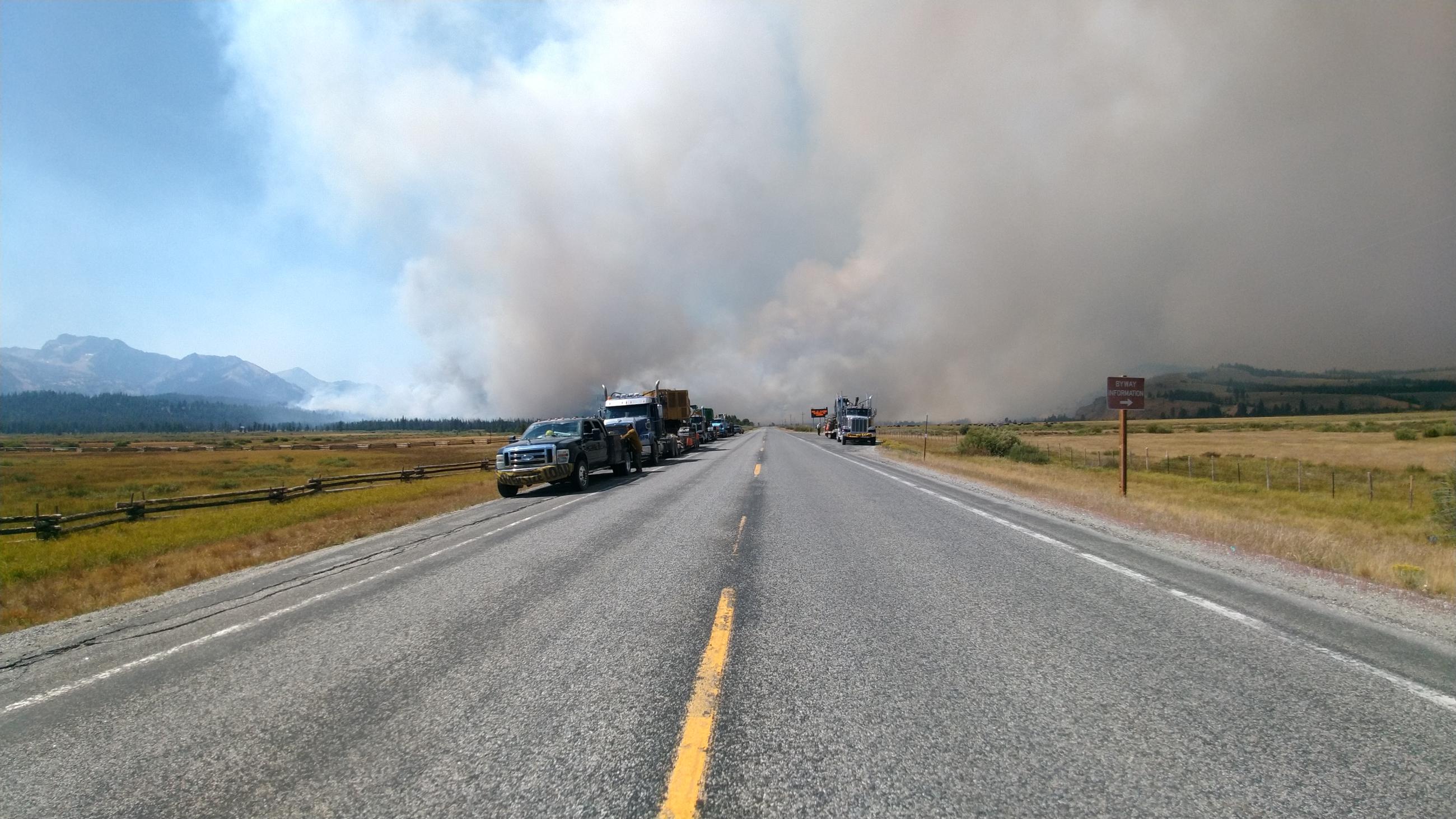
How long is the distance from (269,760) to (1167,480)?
33397 mm

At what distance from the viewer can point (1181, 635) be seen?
506 centimetres

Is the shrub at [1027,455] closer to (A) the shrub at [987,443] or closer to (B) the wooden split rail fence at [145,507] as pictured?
(A) the shrub at [987,443]

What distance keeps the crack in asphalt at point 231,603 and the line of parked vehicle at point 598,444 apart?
6950 mm

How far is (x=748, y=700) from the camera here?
3.88m

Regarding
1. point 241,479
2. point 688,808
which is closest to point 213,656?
point 688,808

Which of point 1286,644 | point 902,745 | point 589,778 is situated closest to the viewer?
point 589,778

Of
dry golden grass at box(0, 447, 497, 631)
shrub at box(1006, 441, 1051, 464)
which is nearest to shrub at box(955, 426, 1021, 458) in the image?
shrub at box(1006, 441, 1051, 464)

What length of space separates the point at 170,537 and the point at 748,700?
18.6 metres

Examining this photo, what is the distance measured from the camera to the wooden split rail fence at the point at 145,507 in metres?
18.6

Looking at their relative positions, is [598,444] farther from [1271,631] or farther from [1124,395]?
[1271,631]

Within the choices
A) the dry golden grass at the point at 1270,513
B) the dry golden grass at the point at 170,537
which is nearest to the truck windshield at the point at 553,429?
the dry golden grass at the point at 170,537

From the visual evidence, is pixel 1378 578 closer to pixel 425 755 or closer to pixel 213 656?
Result: pixel 425 755

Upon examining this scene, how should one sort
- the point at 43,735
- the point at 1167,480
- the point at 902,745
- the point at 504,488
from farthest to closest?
the point at 1167,480 < the point at 504,488 < the point at 43,735 < the point at 902,745

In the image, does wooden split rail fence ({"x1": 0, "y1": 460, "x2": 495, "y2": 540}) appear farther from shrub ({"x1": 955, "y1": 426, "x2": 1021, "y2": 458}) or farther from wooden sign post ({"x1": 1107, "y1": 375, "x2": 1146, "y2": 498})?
shrub ({"x1": 955, "y1": 426, "x2": 1021, "y2": 458})
